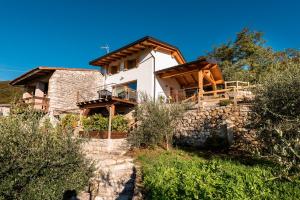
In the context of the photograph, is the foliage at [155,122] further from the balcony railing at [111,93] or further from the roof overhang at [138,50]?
the roof overhang at [138,50]

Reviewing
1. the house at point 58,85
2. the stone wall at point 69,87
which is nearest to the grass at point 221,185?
the house at point 58,85

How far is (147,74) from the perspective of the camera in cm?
1989

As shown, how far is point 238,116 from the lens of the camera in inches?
533

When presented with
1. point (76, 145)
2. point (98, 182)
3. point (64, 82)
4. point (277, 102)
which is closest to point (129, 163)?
point (98, 182)

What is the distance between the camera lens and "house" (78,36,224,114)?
17953 millimetres

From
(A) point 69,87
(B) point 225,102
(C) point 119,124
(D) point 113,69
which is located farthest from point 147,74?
(A) point 69,87

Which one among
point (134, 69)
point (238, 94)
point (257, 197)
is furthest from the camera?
point (134, 69)

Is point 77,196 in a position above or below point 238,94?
below

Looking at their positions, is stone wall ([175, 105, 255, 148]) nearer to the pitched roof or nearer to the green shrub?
the green shrub

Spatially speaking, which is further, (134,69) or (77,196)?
(134,69)

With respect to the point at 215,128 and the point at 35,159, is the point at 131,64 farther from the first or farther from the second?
the point at 35,159

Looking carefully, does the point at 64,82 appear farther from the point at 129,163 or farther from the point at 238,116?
Answer: the point at 238,116

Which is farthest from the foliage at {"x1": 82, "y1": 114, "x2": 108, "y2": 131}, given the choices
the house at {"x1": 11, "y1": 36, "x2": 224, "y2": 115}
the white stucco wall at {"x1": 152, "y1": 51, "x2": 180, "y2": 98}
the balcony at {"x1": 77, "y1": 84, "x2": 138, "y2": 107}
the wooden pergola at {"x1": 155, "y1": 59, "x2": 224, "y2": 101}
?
the wooden pergola at {"x1": 155, "y1": 59, "x2": 224, "y2": 101}

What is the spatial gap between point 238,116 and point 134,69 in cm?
1063
